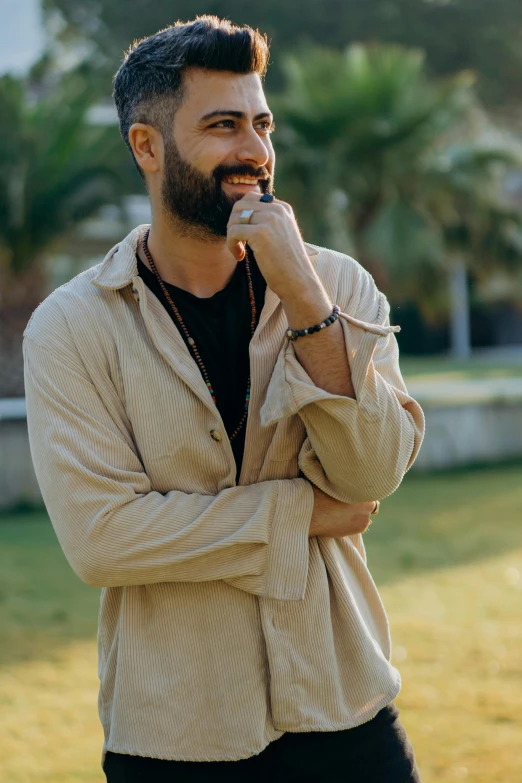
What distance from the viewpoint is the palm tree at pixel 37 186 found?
1325 centimetres

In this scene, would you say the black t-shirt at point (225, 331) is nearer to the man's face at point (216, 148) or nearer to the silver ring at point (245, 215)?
the man's face at point (216, 148)

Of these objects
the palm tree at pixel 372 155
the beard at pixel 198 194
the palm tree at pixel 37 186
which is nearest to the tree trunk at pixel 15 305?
the palm tree at pixel 37 186

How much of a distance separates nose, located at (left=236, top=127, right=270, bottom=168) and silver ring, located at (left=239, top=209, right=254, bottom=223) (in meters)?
0.16

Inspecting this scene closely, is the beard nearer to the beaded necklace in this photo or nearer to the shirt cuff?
the beaded necklace

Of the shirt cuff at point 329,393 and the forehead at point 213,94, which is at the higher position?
the forehead at point 213,94

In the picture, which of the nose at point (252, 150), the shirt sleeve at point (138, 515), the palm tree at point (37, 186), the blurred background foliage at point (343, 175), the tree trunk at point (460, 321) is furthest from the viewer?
the tree trunk at point (460, 321)

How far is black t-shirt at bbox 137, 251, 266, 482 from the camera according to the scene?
2.40 m

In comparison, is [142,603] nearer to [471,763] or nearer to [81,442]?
[81,442]

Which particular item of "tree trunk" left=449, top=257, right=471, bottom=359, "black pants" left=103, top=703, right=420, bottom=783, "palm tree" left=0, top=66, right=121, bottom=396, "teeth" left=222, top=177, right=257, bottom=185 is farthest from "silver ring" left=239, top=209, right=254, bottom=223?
"tree trunk" left=449, top=257, right=471, bottom=359

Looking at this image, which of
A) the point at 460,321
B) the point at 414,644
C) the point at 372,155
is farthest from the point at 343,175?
the point at 460,321

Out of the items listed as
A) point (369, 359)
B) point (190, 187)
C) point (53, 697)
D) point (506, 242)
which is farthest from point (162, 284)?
point (506, 242)

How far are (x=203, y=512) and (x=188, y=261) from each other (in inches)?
23.7

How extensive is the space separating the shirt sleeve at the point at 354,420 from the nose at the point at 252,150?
424 millimetres

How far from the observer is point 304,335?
215 centimetres
